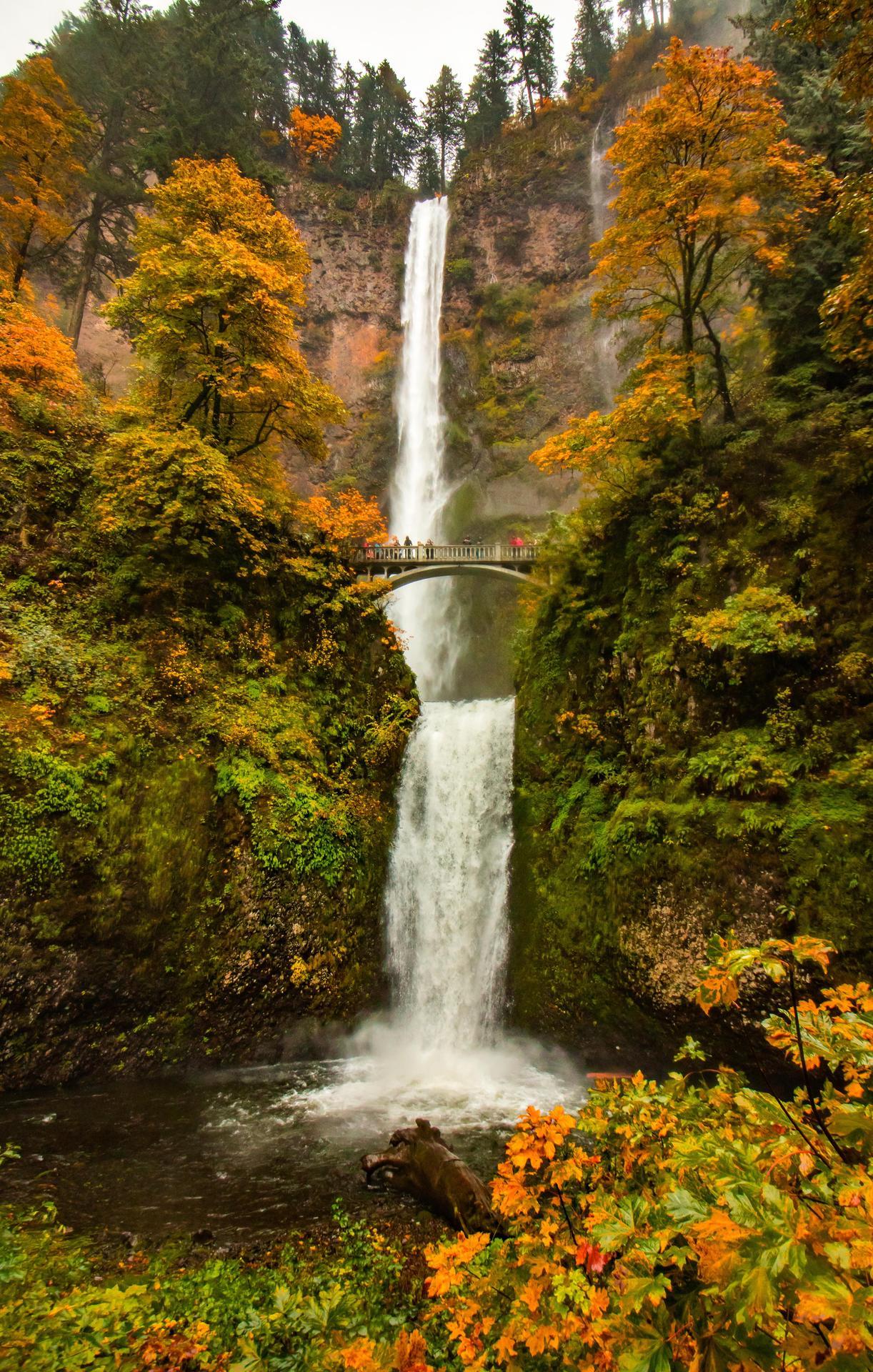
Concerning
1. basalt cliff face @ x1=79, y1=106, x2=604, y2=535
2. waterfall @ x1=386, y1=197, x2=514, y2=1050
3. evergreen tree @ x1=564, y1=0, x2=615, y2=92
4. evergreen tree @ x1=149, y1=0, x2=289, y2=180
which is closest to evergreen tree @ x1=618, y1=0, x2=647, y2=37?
evergreen tree @ x1=564, y1=0, x2=615, y2=92

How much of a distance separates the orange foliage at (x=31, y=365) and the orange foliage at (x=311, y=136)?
33.1m

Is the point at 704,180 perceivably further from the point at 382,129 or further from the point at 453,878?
the point at 382,129

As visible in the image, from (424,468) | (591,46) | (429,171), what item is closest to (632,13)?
(591,46)

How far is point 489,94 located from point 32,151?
36.4 meters

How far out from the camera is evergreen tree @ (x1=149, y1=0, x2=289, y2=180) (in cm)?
1529

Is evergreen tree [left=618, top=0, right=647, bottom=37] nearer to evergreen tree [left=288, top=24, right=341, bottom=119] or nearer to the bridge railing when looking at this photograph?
evergreen tree [left=288, top=24, right=341, bottom=119]

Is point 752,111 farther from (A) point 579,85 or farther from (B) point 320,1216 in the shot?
(A) point 579,85

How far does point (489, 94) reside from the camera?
3631 cm

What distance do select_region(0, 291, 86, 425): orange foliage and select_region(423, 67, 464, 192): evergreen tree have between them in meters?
39.0

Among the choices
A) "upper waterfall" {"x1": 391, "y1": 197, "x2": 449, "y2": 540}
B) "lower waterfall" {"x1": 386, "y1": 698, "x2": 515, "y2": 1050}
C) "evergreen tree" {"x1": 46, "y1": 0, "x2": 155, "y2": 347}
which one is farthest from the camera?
"upper waterfall" {"x1": 391, "y1": 197, "x2": 449, "y2": 540}

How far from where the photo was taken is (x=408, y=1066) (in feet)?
29.8

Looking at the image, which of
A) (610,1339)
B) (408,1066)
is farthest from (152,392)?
(610,1339)

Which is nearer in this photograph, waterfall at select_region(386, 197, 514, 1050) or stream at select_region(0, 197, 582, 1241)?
stream at select_region(0, 197, 582, 1241)

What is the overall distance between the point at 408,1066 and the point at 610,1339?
863cm
